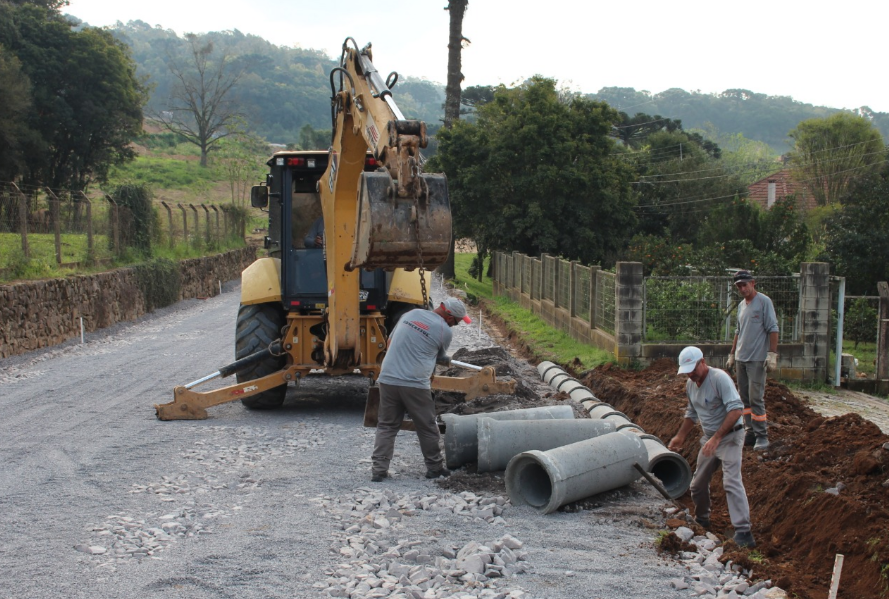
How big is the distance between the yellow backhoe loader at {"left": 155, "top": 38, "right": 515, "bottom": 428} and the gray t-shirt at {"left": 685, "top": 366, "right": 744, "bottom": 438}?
106 inches

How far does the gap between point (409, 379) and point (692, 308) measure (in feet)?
29.7

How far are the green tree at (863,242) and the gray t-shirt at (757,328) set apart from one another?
20751mm

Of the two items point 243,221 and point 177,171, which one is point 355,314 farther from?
point 177,171

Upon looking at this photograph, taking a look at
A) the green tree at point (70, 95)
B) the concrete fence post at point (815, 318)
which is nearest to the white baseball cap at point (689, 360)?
the concrete fence post at point (815, 318)

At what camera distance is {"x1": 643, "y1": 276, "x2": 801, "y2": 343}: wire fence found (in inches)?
601

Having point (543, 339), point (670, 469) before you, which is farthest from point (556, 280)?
point (670, 469)

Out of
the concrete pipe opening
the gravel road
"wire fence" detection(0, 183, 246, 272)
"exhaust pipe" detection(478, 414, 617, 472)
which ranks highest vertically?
"wire fence" detection(0, 183, 246, 272)

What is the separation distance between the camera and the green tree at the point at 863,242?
28141 mm

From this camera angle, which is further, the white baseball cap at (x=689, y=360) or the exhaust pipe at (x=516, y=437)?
the exhaust pipe at (x=516, y=437)

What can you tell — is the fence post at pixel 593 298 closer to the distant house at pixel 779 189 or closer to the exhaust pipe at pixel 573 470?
the exhaust pipe at pixel 573 470

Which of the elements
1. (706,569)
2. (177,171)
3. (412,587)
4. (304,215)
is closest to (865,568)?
(706,569)

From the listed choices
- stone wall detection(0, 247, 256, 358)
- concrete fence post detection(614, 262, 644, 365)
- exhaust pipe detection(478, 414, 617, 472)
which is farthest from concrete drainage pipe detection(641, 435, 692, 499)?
stone wall detection(0, 247, 256, 358)

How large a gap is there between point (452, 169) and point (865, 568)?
25.5m

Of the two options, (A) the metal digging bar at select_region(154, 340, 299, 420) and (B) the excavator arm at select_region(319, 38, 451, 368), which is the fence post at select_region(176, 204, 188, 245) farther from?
(B) the excavator arm at select_region(319, 38, 451, 368)
